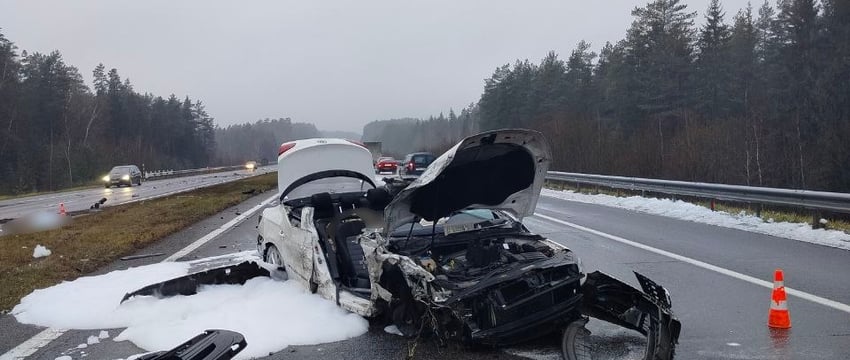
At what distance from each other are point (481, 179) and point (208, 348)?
2.76 meters

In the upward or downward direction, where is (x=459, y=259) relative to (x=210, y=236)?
upward

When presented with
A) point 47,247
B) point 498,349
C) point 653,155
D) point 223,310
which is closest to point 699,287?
point 498,349

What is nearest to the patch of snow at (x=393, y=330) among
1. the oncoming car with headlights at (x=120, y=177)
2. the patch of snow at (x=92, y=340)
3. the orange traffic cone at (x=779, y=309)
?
Result: the patch of snow at (x=92, y=340)

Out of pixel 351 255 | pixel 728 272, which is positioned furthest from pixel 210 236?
pixel 728 272

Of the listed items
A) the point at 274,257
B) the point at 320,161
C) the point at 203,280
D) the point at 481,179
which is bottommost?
the point at 203,280

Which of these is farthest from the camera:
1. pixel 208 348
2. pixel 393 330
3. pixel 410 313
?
pixel 393 330

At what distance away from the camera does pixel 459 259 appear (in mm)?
5348

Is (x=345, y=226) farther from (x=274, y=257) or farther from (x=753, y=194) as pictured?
(x=753, y=194)

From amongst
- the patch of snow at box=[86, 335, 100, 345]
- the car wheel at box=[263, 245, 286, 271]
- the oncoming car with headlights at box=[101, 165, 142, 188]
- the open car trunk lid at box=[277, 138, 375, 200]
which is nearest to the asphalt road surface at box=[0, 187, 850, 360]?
the patch of snow at box=[86, 335, 100, 345]

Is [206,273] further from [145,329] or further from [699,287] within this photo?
[699,287]

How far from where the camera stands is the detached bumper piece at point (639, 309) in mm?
4012

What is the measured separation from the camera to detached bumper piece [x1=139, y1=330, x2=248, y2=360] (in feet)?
12.1

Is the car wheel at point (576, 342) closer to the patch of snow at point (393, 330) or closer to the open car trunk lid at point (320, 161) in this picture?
the patch of snow at point (393, 330)

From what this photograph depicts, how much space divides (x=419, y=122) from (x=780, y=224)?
538ft
